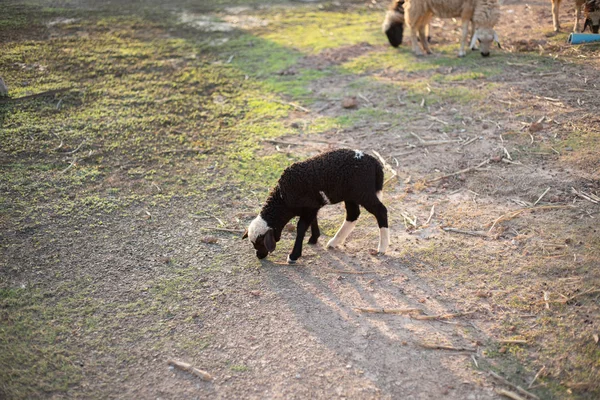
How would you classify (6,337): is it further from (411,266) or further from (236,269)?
(411,266)

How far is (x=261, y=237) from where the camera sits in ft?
19.8

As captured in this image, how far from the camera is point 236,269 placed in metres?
6.00

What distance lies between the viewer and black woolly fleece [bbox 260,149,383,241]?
19.1 feet

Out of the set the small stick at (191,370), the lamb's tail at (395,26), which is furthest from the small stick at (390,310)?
the lamb's tail at (395,26)

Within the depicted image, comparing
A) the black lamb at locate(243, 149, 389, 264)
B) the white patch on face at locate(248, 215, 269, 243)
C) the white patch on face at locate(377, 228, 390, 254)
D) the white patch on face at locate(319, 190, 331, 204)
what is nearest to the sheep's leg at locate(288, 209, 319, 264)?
the black lamb at locate(243, 149, 389, 264)

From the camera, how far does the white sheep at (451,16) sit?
10992 millimetres

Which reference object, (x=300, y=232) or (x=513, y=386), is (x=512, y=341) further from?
(x=300, y=232)

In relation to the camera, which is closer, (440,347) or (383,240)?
(440,347)

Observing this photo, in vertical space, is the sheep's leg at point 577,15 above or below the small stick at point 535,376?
above

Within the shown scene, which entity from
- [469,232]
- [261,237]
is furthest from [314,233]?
[469,232]

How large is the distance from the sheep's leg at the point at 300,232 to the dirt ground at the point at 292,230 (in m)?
0.15

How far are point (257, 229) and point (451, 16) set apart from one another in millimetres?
7882

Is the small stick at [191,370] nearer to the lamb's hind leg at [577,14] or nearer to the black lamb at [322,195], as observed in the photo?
the black lamb at [322,195]

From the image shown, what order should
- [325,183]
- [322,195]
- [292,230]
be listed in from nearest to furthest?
[325,183] < [322,195] < [292,230]
